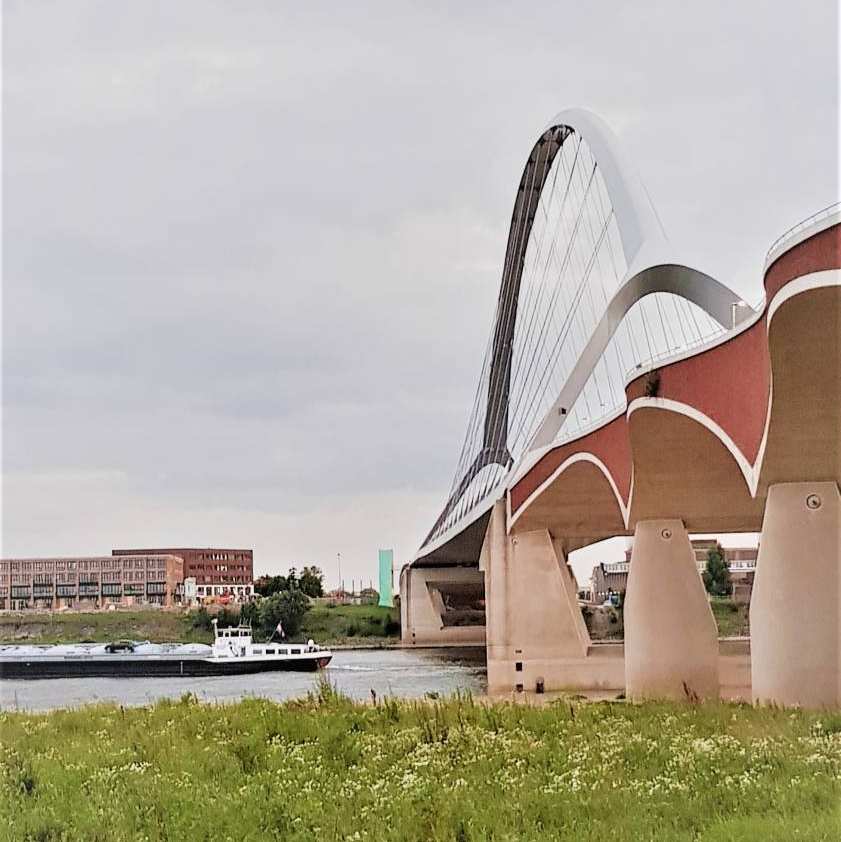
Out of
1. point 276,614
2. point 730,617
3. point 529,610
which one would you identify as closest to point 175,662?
point 529,610

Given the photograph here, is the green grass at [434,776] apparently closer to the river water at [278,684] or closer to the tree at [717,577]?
the river water at [278,684]

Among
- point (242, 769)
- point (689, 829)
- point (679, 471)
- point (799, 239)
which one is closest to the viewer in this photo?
point (689, 829)

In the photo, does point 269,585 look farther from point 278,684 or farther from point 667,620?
point 667,620

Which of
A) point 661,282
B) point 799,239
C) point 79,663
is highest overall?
point 661,282

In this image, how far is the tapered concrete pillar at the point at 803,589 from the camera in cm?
2614

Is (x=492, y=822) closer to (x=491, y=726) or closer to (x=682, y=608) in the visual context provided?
(x=491, y=726)

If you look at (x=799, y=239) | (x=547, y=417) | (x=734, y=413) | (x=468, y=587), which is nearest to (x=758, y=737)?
(x=799, y=239)

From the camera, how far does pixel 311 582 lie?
148375 mm

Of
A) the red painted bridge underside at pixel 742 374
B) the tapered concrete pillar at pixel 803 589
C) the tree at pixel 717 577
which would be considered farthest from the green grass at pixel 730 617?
the tapered concrete pillar at pixel 803 589

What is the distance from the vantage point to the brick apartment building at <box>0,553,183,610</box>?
12888 cm

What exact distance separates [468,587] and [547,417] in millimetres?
59112

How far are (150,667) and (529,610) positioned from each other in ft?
79.6

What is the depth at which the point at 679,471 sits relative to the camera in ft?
126

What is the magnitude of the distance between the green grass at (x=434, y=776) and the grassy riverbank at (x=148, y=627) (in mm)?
89732
